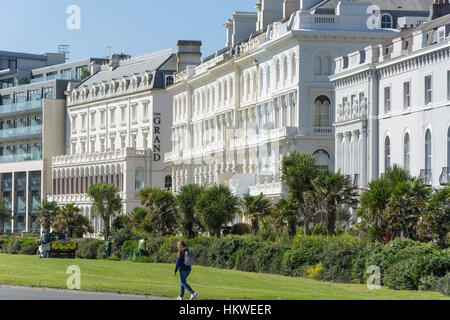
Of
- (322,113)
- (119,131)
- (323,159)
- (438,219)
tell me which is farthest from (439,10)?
(119,131)

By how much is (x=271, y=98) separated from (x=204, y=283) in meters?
46.1

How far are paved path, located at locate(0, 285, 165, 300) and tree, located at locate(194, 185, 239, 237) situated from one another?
35497 millimetres

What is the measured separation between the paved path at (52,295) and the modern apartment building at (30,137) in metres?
109

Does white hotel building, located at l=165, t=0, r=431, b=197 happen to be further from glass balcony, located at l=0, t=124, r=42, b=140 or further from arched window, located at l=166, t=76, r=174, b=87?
glass balcony, located at l=0, t=124, r=42, b=140

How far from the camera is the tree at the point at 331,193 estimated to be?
6650cm

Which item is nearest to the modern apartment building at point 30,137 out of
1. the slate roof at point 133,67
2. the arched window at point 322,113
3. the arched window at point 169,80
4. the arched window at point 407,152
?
the slate roof at point 133,67

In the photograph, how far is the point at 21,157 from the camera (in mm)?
Result: 158875

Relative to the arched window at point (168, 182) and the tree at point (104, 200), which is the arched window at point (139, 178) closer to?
the arched window at point (168, 182)

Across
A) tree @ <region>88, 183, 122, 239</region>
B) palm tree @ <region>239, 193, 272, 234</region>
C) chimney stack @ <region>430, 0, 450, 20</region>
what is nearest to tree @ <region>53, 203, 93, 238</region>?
tree @ <region>88, 183, 122, 239</region>

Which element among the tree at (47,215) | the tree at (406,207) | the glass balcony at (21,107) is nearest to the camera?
the tree at (406,207)

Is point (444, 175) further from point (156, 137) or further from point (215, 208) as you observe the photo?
point (156, 137)

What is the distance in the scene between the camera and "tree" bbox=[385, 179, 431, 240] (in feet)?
185

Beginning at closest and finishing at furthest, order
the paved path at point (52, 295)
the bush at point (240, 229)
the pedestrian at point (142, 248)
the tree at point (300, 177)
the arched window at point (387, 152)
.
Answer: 1. the paved path at point (52, 295)
2. the tree at point (300, 177)
3. the arched window at point (387, 152)
4. the pedestrian at point (142, 248)
5. the bush at point (240, 229)
